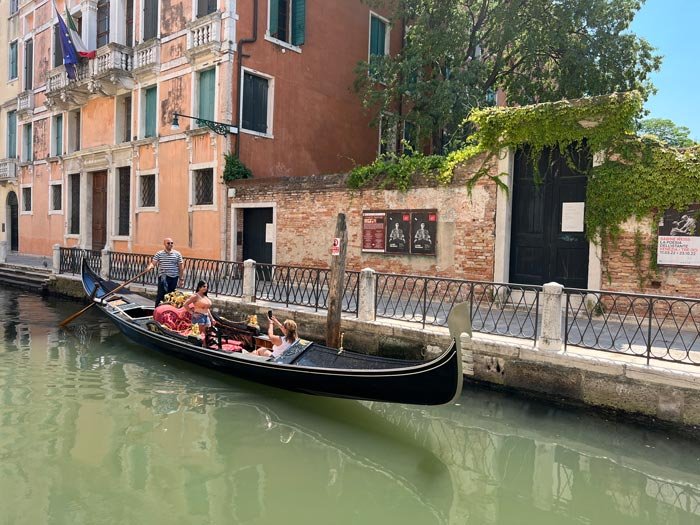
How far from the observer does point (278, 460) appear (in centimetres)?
454

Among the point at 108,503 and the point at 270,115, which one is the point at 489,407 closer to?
the point at 108,503

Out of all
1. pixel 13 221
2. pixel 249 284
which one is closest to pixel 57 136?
pixel 13 221

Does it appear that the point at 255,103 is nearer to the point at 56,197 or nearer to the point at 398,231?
the point at 398,231

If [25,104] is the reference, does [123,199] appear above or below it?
below

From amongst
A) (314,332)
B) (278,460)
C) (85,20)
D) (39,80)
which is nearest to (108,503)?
(278,460)

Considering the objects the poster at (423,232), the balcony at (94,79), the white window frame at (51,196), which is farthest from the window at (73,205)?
the poster at (423,232)

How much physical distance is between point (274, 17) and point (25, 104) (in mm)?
11315

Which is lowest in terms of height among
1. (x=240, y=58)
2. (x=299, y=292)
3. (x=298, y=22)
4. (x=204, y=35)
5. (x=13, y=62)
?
(x=299, y=292)

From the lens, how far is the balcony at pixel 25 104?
61.2ft

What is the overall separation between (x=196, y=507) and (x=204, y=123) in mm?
9578

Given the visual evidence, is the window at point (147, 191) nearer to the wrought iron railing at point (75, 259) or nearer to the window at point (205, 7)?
the wrought iron railing at point (75, 259)

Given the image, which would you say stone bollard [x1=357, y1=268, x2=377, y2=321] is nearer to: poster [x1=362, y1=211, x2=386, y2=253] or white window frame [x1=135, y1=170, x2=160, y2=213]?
poster [x1=362, y1=211, x2=386, y2=253]

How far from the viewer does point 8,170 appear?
1975 centimetres

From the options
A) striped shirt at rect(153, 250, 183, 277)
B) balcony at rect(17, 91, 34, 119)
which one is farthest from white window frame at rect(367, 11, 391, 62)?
balcony at rect(17, 91, 34, 119)
